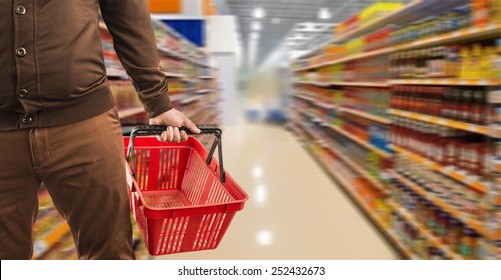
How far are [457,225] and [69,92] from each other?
84.0 inches

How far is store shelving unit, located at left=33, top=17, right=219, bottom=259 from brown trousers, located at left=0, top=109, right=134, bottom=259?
428 mm

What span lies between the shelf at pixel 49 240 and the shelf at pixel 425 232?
1.93 meters

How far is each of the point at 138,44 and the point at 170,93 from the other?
66.1 inches

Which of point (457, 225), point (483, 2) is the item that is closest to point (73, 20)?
point (483, 2)

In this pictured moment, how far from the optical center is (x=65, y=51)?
42.6 inches

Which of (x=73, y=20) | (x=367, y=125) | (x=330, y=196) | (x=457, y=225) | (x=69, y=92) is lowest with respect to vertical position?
(x=330, y=196)

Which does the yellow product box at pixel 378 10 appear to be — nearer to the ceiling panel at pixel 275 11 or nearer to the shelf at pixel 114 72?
the ceiling panel at pixel 275 11

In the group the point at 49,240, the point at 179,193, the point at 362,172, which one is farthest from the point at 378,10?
the point at 49,240

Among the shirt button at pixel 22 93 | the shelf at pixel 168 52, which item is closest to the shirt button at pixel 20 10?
the shirt button at pixel 22 93

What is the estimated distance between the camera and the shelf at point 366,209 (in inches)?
116

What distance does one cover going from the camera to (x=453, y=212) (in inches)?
91.5

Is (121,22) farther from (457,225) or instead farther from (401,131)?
(401,131)
